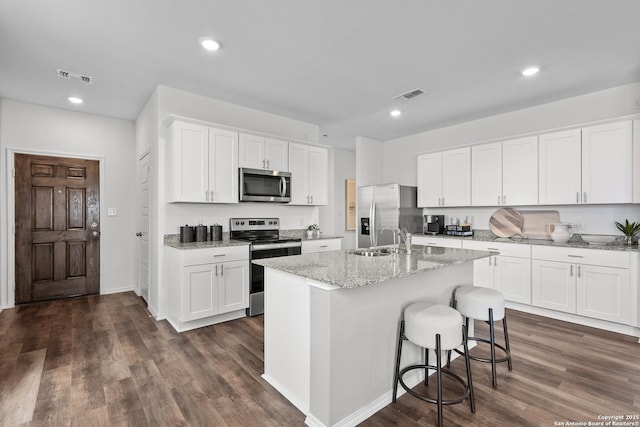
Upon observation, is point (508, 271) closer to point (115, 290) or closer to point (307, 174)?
point (307, 174)

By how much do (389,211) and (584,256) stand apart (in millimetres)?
2571

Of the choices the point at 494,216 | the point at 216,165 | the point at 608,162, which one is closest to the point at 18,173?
the point at 216,165

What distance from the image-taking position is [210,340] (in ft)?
9.89

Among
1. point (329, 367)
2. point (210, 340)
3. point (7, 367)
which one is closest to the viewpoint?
point (329, 367)

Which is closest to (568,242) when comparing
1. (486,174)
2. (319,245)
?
(486,174)

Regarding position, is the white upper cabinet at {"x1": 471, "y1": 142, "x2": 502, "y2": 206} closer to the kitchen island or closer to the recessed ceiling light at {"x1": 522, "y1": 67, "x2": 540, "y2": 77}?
the recessed ceiling light at {"x1": 522, "y1": 67, "x2": 540, "y2": 77}

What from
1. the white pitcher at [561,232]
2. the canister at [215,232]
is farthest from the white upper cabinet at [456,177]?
the canister at [215,232]

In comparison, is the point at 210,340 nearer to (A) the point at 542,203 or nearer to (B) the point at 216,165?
(B) the point at 216,165

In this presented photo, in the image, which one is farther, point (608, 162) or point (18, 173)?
point (18, 173)

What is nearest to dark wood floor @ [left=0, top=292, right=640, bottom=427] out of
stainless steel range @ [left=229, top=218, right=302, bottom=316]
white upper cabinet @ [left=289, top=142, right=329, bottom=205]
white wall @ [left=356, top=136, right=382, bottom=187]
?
stainless steel range @ [left=229, top=218, right=302, bottom=316]

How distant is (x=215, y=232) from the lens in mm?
3775

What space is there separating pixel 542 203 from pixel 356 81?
2.82 metres

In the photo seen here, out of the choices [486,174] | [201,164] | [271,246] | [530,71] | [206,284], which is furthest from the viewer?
[486,174]

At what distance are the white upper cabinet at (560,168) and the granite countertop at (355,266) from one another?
2071mm
